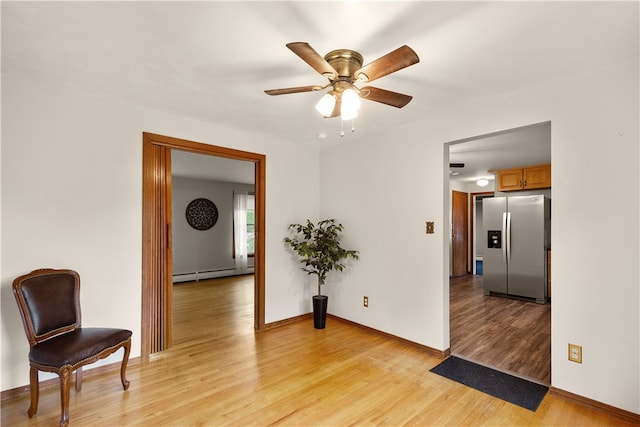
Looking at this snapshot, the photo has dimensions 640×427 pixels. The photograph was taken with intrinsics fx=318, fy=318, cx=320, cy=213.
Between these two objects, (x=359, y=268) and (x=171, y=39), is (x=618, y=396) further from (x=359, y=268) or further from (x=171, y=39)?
(x=171, y=39)

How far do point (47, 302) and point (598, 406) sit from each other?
3987 millimetres

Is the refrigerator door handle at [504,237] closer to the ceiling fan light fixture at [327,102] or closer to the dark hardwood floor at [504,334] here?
the dark hardwood floor at [504,334]

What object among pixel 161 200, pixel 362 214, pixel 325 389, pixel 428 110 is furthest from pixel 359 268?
pixel 161 200

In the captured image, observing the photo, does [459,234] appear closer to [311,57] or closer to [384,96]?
[384,96]

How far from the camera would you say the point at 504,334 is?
3.74m

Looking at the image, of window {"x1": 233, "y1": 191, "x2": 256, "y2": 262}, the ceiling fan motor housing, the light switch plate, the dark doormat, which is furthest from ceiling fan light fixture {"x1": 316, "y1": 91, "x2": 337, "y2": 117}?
window {"x1": 233, "y1": 191, "x2": 256, "y2": 262}

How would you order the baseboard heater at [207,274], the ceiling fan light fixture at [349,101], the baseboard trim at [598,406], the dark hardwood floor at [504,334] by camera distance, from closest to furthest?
the ceiling fan light fixture at [349,101]
the baseboard trim at [598,406]
the dark hardwood floor at [504,334]
the baseboard heater at [207,274]

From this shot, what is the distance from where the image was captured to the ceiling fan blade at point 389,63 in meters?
1.55

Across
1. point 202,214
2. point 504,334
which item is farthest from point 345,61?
point 202,214

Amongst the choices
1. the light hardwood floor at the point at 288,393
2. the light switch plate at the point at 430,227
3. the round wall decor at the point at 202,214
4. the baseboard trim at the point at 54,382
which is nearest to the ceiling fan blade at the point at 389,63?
the light switch plate at the point at 430,227

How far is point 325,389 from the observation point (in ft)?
8.30

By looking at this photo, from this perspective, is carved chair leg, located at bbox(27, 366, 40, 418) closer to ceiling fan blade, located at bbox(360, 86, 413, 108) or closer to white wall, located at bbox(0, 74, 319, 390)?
white wall, located at bbox(0, 74, 319, 390)

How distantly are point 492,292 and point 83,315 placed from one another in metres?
5.98

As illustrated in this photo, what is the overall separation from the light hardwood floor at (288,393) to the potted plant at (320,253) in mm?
447
